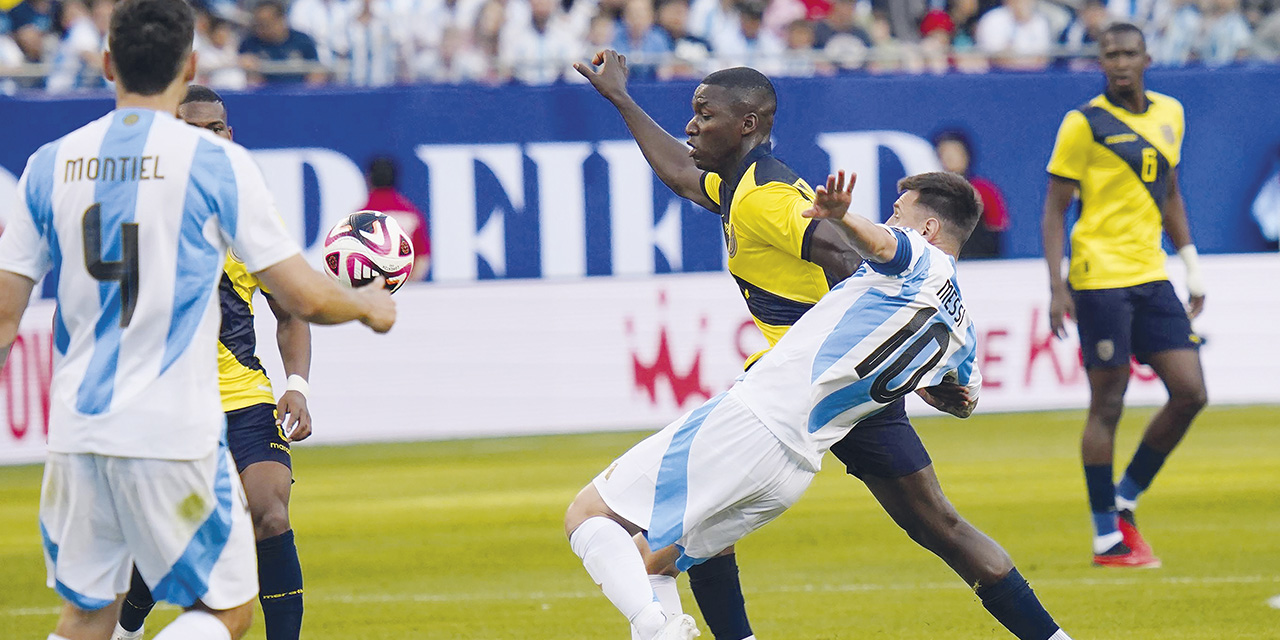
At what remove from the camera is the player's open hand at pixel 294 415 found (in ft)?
19.5

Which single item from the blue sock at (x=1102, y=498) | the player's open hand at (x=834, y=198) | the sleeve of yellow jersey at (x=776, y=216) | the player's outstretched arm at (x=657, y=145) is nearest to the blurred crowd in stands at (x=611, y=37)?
the blue sock at (x=1102, y=498)

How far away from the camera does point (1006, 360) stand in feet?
47.6

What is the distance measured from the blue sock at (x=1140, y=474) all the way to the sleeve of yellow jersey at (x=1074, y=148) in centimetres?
145

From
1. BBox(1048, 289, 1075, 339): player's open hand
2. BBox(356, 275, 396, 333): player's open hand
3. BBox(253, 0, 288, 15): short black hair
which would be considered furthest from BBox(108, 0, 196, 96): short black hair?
BBox(253, 0, 288, 15): short black hair

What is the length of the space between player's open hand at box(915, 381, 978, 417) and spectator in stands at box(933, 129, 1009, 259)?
9796 millimetres

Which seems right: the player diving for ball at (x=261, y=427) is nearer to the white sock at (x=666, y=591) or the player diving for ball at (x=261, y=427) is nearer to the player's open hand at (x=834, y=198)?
the white sock at (x=666, y=591)

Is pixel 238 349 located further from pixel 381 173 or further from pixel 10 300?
pixel 381 173

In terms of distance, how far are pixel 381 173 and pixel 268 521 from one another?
369 inches

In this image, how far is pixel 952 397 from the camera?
5.60m

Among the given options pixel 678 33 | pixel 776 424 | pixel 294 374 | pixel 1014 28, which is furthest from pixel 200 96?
pixel 1014 28

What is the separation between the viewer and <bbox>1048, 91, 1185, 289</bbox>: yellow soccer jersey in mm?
8750

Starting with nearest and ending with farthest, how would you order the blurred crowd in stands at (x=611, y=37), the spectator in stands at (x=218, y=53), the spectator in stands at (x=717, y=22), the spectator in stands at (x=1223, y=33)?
the spectator in stands at (x=218, y=53), the blurred crowd in stands at (x=611, y=37), the spectator in stands at (x=1223, y=33), the spectator in stands at (x=717, y=22)

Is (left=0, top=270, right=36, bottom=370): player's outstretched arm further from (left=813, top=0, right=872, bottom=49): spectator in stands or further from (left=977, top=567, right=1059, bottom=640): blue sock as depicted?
(left=813, top=0, right=872, bottom=49): spectator in stands

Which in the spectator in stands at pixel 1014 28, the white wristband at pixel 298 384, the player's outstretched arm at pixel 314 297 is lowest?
the white wristband at pixel 298 384
